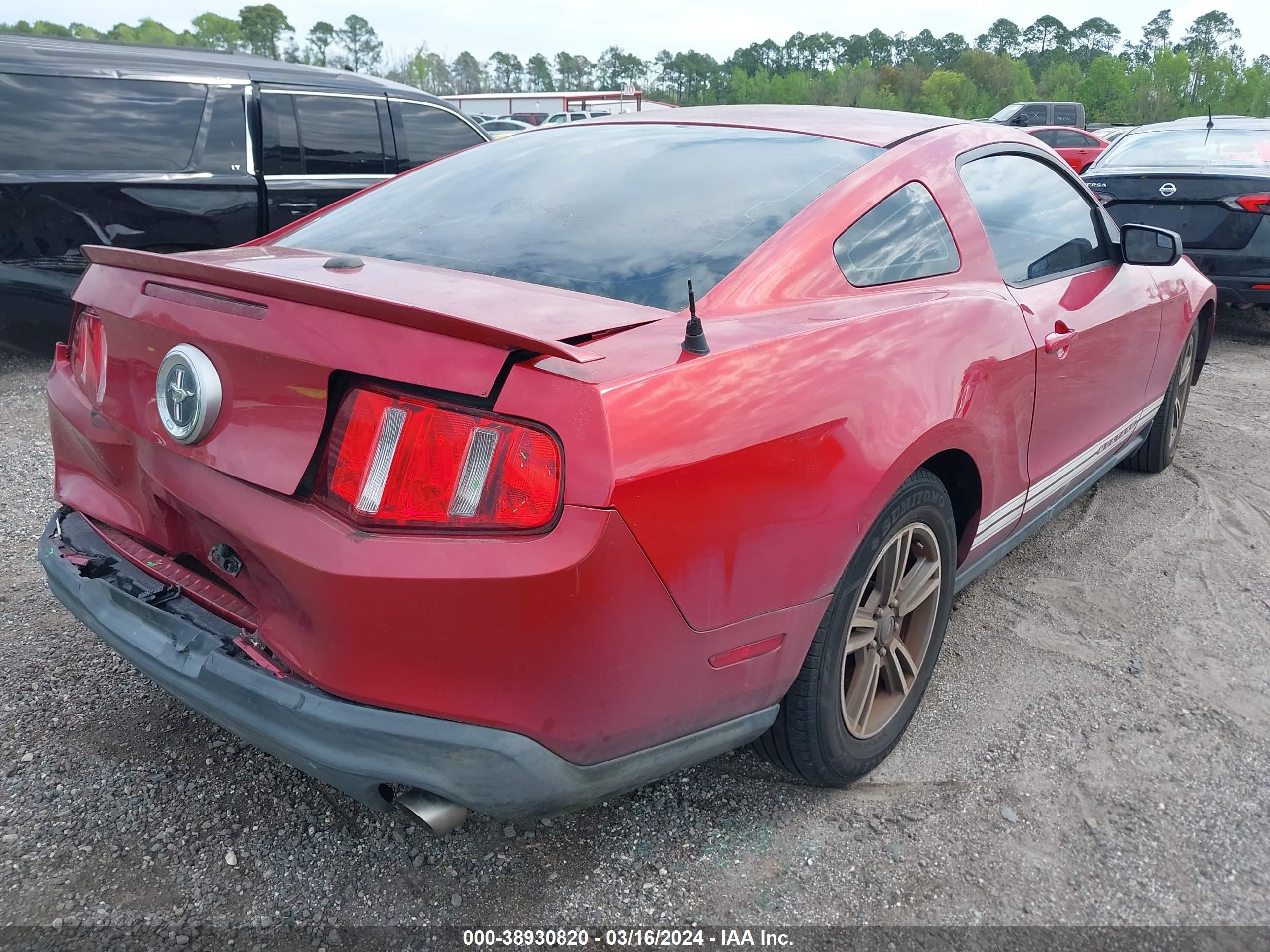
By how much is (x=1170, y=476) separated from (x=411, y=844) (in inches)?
152

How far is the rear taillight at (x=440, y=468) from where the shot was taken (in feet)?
4.70

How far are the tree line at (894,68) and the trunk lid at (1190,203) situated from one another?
24968mm

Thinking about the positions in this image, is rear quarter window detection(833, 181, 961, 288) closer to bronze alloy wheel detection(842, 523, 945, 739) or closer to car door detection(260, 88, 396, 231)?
bronze alloy wheel detection(842, 523, 945, 739)

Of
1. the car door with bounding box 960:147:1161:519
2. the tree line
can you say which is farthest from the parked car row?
the tree line

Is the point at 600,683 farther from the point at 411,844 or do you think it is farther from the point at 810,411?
A: the point at 411,844

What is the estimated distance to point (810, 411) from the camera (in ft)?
5.73

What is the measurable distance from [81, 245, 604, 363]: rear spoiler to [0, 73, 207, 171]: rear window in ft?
13.1

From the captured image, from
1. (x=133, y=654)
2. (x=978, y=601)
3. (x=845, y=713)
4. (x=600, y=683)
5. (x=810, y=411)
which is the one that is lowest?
(x=978, y=601)

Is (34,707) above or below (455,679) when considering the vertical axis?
below

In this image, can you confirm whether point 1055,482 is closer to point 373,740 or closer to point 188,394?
point 373,740

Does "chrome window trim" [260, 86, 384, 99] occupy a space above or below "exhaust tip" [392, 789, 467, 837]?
above

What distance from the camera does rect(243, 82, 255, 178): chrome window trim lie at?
5.51m

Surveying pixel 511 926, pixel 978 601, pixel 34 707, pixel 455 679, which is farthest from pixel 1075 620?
pixel 34 707

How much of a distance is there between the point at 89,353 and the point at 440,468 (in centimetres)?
111
